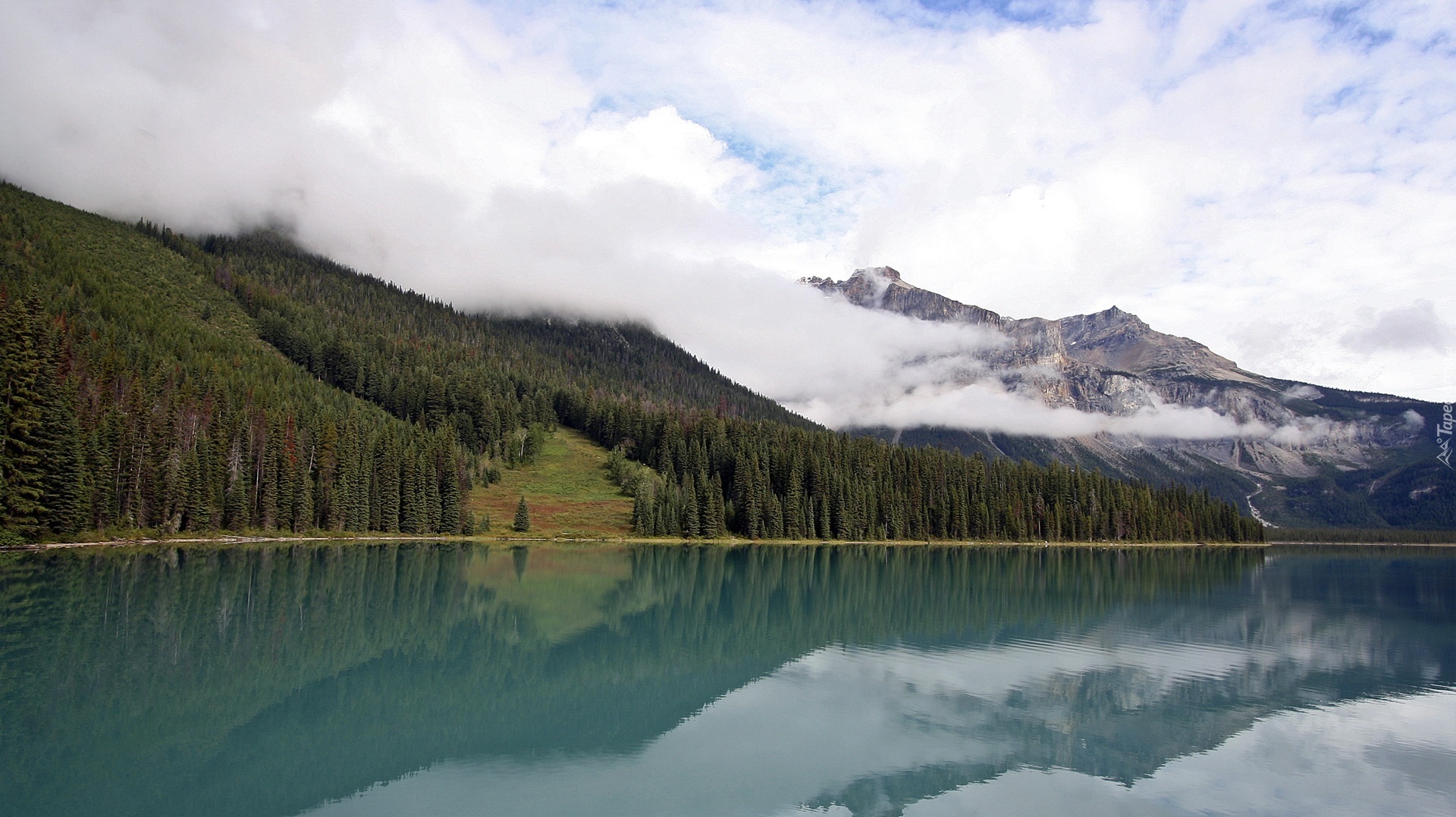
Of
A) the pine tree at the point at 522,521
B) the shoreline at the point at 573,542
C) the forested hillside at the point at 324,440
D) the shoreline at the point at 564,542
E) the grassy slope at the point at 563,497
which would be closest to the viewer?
the shoreline at the point at 564,542

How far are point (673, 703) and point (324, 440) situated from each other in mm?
86042

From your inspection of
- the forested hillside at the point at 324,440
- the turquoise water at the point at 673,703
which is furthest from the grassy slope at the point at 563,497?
the turquoise water at the point at 673,703

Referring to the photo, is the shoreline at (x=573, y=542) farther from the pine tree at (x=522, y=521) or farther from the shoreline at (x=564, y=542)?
the pine tree at (x=522, y=521)

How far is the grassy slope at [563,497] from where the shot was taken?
11662cm

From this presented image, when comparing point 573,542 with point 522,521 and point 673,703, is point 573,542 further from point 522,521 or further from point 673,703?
point 673,703

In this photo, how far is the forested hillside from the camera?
235ft

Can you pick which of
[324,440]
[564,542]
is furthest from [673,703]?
[324,440]

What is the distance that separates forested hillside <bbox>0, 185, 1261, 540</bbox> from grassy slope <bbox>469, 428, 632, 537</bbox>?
171 inches

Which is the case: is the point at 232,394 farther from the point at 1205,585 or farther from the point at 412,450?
the point at 1205,585

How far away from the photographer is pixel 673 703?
28938 millimetres

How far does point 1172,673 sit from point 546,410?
15567 centimetres

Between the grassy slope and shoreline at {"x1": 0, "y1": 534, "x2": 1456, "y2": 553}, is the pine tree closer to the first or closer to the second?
the grassy slope

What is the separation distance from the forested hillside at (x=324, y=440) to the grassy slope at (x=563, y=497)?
4.34 metres

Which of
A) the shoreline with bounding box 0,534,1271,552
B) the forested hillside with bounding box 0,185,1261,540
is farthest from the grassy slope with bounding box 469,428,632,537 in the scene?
the forested hillside with bounding box 0,185,1261,540
